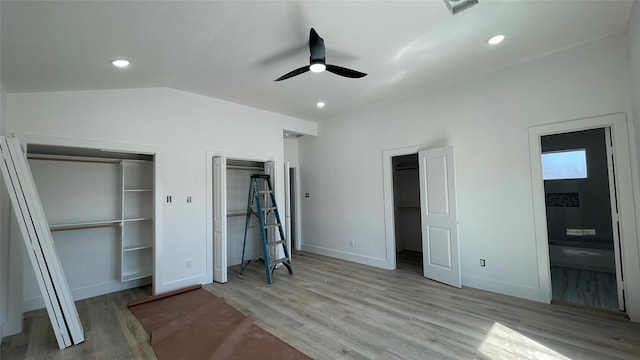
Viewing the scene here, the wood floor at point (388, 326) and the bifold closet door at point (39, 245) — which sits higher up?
the bifold closet door at point (39, 245)

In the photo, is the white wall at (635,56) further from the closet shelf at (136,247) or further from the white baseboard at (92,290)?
the white baseboard at (92,290)

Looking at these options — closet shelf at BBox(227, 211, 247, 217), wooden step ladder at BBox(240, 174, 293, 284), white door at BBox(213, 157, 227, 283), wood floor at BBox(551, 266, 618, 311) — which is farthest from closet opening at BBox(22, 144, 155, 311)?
wood floor at BBox(551, 266, 618, 311)

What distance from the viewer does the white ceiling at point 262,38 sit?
1.99 meters

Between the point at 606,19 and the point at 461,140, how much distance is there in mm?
1854

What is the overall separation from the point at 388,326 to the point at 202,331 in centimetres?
194

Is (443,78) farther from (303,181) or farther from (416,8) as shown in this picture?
(303,181)

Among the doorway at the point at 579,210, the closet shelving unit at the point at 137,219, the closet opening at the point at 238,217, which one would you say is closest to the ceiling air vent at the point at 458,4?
the doorway at the point at 579,210

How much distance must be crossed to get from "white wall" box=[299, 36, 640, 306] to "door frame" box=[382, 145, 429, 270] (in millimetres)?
81

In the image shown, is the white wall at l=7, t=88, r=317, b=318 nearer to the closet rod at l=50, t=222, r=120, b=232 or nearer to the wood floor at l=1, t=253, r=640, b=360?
the wood floor at l=1, t=253, r=640, b=360

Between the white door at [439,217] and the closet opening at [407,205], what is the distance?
68.6 inches

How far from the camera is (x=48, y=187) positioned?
3.57 metres

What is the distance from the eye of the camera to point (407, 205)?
620 centimetres

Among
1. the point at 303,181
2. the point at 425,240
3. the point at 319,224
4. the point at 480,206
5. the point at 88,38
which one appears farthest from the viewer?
the point at 303,181

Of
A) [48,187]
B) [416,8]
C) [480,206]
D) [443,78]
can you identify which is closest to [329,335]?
[480,206]
